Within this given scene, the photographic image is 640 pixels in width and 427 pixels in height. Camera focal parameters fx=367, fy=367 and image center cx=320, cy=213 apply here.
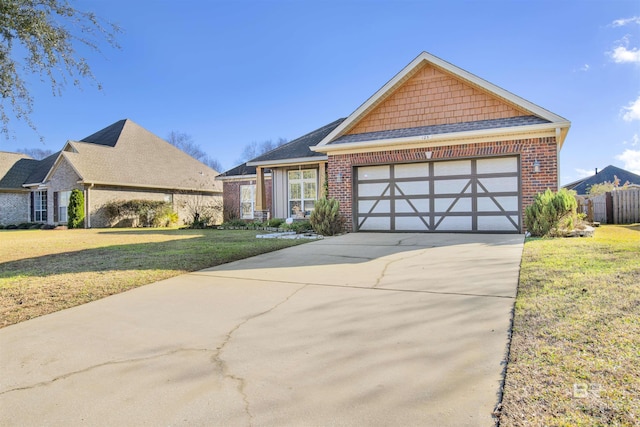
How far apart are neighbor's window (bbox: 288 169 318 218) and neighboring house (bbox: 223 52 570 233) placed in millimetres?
3363

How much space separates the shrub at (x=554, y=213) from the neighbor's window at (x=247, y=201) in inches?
567

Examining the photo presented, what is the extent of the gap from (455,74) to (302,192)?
7.91 meters

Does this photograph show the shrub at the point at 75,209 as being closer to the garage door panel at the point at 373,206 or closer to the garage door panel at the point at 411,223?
the garage door panel at the point at 373,206

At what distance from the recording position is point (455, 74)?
11.7m

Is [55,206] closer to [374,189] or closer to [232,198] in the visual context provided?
[232,198]

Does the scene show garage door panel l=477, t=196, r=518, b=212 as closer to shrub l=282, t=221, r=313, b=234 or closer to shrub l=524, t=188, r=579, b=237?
shrub l=524, t=188, r=579, b=237

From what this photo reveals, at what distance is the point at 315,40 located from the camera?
1506 centimetres

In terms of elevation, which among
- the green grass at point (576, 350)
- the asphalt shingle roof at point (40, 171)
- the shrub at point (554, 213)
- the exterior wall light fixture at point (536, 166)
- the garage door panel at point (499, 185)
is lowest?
the green grass at point (576, 350)

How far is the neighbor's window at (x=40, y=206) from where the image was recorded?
83.6 feet

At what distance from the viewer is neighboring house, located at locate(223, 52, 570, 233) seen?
10.6 m

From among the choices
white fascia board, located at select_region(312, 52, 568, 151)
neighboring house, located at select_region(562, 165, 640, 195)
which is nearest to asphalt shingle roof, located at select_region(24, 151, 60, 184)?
white fascia board, located at select_region(312, 52, 568, 151)

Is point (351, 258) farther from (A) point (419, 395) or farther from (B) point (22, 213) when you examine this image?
(B) point (22, 213)

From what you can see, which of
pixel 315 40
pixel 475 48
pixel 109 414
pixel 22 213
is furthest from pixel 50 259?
pixel 22 213

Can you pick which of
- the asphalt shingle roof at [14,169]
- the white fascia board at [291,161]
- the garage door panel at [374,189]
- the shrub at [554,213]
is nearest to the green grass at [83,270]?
the garage door panel at [374,189]
